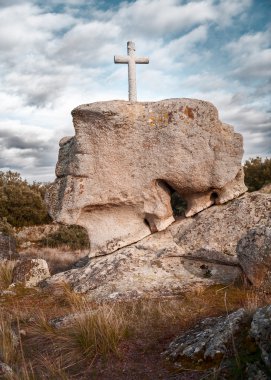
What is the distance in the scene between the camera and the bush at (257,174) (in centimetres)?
2574

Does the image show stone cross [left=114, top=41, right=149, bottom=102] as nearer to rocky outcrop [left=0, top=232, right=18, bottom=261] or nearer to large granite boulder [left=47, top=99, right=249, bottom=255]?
large granite boulder [left=47, top=99, right=249, bottom=255]

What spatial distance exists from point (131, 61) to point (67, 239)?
11532 mm

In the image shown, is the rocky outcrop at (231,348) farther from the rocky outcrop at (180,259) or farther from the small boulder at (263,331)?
the rocky outcrop at (180,259)

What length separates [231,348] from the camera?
13.6 feet

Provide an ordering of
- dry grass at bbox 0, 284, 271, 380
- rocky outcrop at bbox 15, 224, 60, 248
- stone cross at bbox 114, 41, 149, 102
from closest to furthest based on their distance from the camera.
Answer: dry grass at bbox 0, 284, 271, 380
stone cross at bbox 114, 41, 149, 102
rocky outcrop at bbox 15, 224, 60, 248

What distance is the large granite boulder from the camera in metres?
9.41

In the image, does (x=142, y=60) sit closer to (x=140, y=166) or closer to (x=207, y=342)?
(x=140, y=166)

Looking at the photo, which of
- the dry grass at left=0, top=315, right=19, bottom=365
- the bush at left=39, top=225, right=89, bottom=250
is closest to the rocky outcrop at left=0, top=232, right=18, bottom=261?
the bush at left=39, top=225, right=89, bottom=250

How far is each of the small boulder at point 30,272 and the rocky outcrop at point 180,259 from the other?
0.58 meters

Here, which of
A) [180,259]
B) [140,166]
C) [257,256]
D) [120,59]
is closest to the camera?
[257,256]

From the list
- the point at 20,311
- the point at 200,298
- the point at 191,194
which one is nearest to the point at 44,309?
the point at 20,311

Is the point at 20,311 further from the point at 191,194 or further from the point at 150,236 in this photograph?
the point at 191,194

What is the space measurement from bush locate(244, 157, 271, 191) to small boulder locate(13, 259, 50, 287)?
58.0 ft

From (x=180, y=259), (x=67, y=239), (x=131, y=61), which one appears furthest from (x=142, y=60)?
(x=67, y=239)
